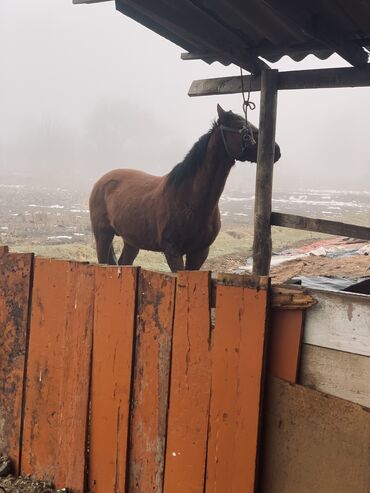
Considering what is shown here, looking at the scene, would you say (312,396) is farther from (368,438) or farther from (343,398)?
(368,438)

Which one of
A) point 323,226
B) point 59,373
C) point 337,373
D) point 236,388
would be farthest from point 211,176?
point 337,373

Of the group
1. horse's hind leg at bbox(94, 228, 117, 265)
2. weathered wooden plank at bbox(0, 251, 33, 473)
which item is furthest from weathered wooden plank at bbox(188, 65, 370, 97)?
horse's hind leg at bbox(94, 228, 117, 265)

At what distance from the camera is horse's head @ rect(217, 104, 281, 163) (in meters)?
4.65

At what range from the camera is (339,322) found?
6.49 feet

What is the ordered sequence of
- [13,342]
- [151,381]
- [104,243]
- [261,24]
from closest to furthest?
[151,381]
[13,342]
[261,24]
[104,243]

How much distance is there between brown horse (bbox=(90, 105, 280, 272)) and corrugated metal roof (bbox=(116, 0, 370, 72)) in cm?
82

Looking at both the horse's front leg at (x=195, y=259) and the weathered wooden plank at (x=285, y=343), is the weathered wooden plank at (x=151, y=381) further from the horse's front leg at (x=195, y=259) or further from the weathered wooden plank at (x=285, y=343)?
the horse's front leg at (x=195, y=259)

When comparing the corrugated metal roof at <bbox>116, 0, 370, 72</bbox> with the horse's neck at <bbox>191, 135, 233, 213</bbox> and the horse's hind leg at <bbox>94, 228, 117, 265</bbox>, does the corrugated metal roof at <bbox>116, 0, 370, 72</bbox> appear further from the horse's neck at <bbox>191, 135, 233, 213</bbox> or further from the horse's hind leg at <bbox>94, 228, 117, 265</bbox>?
the horse's hind leg at <bbox>94, 228, 117, 265</bbox>

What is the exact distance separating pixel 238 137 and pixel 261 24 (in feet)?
4.41

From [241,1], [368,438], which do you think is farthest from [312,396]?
[241,1]

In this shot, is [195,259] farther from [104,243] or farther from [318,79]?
[318,79]

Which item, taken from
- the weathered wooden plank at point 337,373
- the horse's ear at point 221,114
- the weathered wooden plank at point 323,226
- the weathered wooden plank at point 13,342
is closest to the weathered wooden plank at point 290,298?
the weathered wooden plank at point 337,373

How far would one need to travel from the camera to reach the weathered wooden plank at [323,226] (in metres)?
3.93

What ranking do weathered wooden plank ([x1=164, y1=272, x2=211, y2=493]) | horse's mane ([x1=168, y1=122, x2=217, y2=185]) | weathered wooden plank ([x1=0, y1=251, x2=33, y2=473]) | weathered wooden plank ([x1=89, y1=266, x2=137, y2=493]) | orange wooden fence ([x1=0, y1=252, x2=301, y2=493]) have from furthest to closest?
horse's mane ([x1=168, y1=122, x2=217, y2=185]) → weathered wooden plank ([x1=0, y1=251, x2=33, y2=473]) → weathered wooden plank ([x1=89, y1=266, x2=137, y2=493]) → weathered wooden plank ([x1=164, y1=272, x2=211, y2=493]) → orange wooden fence ([x1=0, y1=252, x2=301, y2=493])
